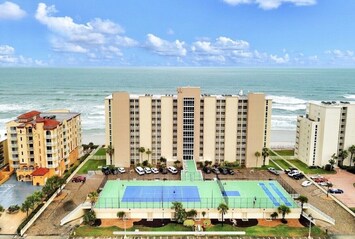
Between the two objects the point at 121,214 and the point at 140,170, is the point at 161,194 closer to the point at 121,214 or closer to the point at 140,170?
the point at 121,214

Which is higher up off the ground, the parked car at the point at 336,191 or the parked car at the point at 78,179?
the parked car at the point at 78,179

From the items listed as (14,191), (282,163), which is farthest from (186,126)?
(14,191)

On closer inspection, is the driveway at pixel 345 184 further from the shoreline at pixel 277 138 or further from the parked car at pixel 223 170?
the shoreline at pixel 277 138

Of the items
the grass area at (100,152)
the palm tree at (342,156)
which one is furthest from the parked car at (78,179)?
the palm tree at (342,156)

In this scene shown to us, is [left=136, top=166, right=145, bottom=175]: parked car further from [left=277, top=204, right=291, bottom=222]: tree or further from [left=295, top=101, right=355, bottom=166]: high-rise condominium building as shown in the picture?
[left=295, top=101, right=355, bottom=166]: high-rise condominium building

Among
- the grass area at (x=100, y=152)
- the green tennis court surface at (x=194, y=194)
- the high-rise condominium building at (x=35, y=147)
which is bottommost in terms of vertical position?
the green tennis court surface at (x=194, y=194)
